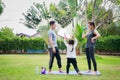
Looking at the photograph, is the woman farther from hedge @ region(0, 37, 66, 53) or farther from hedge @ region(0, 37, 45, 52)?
hedge @ region(0, 37, 45, 52)

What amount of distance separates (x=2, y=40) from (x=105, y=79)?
2490cm

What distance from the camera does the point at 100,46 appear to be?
30.1 metres

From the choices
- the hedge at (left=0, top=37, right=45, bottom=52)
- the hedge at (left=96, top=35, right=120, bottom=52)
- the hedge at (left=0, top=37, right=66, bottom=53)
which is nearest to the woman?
the hedge at (left=96, top=35, right=120, bottom=52)

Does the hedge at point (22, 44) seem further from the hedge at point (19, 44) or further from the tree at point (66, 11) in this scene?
the tree at point (66, 11)

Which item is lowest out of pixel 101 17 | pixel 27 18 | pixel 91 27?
pixel 91 27

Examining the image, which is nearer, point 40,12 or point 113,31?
point 113,31

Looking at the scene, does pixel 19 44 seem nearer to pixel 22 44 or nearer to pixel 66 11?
pixel 22 44

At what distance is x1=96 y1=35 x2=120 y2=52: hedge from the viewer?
29.2 m

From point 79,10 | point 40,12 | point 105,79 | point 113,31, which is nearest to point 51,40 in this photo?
point 105,79

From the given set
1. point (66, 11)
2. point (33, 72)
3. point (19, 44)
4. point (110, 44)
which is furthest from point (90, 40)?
point (66, 11)

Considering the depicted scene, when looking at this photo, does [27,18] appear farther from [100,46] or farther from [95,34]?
[95,34]

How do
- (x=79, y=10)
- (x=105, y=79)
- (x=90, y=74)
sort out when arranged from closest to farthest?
(x=105, y=79)
(x=90, y=74)
(x=79, y=10)

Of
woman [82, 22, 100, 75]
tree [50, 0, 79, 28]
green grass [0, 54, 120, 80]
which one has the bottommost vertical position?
green grass [0, 54, 120, 80]

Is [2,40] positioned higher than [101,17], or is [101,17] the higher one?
[101,17]
